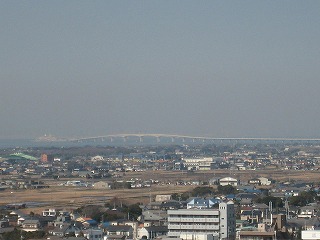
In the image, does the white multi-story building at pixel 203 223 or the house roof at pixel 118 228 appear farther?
the house roof at pixel 118 228

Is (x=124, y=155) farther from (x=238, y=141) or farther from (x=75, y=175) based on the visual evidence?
(x=238, y=141)

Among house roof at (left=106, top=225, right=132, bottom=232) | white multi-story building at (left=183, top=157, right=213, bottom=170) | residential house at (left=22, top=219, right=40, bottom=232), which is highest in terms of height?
house roof at (left=106, top=225, right=132, bottom=232)

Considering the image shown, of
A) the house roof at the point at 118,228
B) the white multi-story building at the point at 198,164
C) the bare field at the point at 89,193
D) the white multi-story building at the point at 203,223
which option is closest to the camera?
the white multi-story building at the point at 203,223

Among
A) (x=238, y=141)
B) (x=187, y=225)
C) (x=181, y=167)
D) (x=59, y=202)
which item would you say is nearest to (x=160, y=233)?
(x=187, y=225)

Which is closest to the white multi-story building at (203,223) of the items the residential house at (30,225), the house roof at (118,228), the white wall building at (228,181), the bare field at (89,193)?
the house roof at (118,228)

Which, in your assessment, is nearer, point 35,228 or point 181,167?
point 35,228

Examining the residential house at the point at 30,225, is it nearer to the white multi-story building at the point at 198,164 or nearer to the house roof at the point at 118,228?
the house roof at the point at 118,228

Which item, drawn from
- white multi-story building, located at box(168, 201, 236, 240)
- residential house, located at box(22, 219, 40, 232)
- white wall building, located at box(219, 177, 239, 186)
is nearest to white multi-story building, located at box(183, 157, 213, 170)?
white wall building, located at box(219, 177, 239, 186)

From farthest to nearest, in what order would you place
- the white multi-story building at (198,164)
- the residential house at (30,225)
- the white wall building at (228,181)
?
the white multi-story building at (198,164)
the white wall building at (228,181)
the residential house at (30,225)

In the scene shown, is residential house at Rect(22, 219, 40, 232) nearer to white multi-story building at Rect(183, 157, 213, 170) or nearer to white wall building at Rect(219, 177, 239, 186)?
white wall building at Rect(219, 177, 239, 186)
